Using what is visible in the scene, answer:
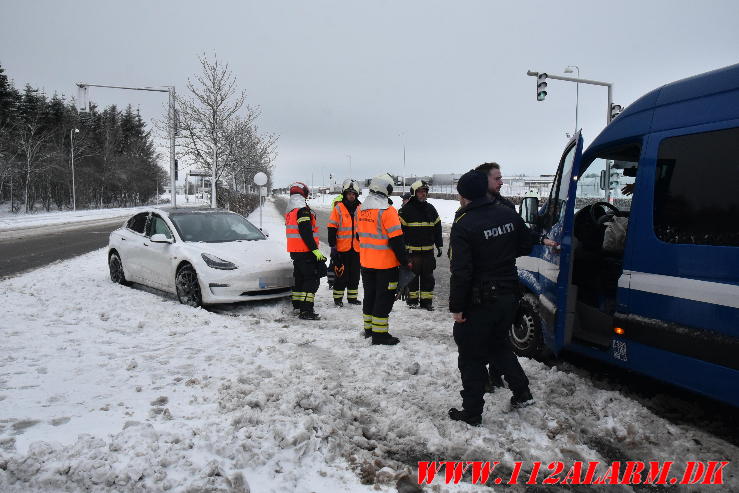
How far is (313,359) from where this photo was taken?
195 inches

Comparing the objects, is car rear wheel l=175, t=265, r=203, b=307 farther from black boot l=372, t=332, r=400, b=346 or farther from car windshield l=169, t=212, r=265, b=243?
black boot l=372, t=332, r=400, b=346

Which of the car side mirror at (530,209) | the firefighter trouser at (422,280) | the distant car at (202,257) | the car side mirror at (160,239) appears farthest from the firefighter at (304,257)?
the car side mirror at (530,209)

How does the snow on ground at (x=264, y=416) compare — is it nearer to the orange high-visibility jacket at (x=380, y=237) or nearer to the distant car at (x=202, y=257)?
the orange high-visibility jacket at (x=380, y=237)

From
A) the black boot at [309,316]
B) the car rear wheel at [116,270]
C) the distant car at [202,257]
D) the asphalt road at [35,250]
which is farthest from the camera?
the asphalt road at [35,250]

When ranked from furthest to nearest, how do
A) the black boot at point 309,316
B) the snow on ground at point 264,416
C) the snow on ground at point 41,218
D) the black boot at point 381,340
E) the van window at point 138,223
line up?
1. the snow on ground at point 41,218
2. the van window at point 138,223
3. the black boot at point 309,316
4. the black boot at point 381,340
5. the snow on ground at point 264,416

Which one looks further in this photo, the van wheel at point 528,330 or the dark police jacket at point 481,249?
the van wheel at point 528,330

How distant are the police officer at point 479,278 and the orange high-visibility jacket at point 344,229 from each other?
4.08 meters

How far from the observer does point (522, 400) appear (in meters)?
3.80

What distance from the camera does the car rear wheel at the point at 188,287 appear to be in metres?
7.08

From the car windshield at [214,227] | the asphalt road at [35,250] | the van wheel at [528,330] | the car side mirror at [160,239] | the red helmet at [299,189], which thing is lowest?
the asphalt road at [35,250]

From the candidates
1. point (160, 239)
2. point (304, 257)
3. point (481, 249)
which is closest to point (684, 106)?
point (481, 249)

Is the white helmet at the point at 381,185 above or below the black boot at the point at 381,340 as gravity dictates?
above

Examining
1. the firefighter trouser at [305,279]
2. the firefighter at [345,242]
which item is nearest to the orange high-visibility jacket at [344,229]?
the firefighter at [345,242]

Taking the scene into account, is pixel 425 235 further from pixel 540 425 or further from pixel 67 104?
pixel 67 104
